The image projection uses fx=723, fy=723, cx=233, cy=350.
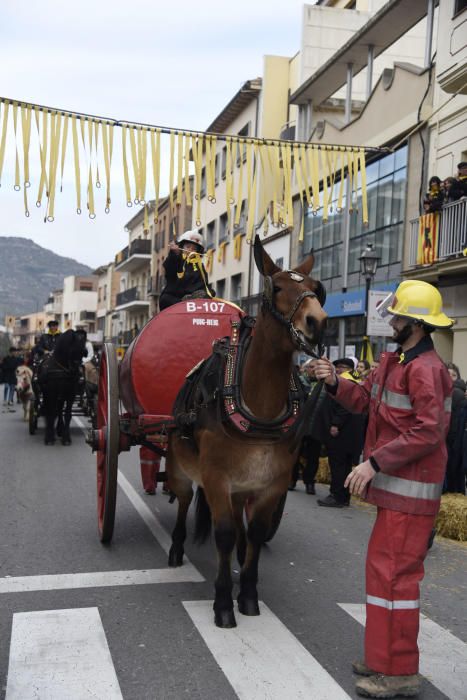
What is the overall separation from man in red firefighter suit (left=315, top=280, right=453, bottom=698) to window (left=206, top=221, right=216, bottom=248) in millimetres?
33531

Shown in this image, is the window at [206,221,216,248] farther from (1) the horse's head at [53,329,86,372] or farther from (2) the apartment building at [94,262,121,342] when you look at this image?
(2) the apartment building at [94,262,121,342]

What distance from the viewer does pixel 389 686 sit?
11.3 ft

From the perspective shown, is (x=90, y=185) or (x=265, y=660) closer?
(x=265, y=660)

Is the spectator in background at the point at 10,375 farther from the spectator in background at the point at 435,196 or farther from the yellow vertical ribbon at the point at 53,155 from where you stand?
the yellow vertical ribbon at the point at 53,155

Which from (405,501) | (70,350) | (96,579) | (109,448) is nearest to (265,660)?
(405,501)

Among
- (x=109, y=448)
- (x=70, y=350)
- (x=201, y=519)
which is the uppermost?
(x=70, y=350)

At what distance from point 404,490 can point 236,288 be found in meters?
29.7

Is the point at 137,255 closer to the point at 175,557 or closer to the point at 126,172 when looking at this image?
the point at 126,172

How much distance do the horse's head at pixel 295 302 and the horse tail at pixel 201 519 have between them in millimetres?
2026

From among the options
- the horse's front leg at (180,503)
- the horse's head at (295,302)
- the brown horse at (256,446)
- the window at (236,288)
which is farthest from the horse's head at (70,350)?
the window at (236,288)

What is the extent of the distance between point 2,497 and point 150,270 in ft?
155

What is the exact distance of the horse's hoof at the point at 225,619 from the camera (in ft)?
14.1

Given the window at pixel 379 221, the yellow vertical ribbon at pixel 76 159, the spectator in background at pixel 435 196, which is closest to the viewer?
the yellow vertical ribbon at pixel 76 159

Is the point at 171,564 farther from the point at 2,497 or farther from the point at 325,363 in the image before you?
the point at 2,497
